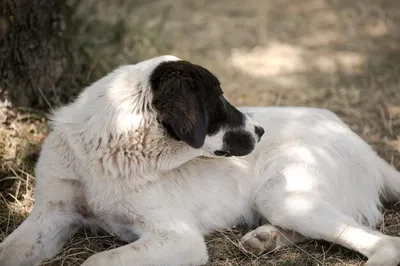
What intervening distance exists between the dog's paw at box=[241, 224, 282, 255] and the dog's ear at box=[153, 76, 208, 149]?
27.4 inches

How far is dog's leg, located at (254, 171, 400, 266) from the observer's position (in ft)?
12.4

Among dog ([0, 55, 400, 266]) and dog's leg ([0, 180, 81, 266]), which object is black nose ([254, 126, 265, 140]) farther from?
dog's leg ([0, 180, 81, 266])

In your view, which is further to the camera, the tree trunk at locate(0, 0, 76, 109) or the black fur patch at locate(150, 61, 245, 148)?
the tree trunk at locate(0, 0, 76, 109)

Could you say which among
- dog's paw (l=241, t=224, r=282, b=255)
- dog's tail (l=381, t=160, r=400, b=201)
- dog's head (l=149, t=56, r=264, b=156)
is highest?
dog's head (l=149, t=56, r=264, b=156)

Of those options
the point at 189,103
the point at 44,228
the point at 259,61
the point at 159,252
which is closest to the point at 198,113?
the point at 189,103

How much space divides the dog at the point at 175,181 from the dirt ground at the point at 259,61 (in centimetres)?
17

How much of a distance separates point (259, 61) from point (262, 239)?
392 centimetres

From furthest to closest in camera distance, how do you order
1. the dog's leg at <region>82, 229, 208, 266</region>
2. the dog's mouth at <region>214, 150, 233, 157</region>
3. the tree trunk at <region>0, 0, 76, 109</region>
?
the tree trunk at <region>0, 0, 76, 109</region>, the dog's mouth at <region>214, 150, 233, 157</region>, the dog's leg at <region>82, 229, 208, 266</region>

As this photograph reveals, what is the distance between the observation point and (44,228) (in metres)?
3.97

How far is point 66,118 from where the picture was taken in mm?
4074

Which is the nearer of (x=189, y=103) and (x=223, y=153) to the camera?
(x=189, y=103)

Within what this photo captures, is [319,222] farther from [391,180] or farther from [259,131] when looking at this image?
[391,180]

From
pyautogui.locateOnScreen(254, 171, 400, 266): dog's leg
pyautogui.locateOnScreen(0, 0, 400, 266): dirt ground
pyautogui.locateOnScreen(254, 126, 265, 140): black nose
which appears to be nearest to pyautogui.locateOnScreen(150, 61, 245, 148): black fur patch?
pyautogui.locateOnScreen(254, 126, 265, 140): black nose

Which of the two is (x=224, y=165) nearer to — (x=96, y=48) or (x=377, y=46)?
(x=96, y=48)
